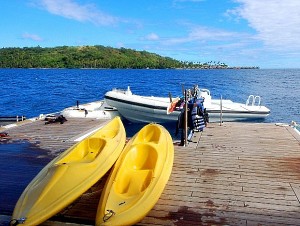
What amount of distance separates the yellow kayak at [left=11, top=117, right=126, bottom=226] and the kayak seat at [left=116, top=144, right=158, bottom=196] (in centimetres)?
36

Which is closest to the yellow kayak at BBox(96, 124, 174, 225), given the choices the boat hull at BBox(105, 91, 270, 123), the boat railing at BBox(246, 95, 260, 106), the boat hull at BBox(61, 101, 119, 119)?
the boat hull at BBox(61, 101, 119, 119)

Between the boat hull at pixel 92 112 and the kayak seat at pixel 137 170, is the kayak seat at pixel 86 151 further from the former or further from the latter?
the boat hull at pixel 92 112

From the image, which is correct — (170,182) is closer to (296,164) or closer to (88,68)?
(296,164)

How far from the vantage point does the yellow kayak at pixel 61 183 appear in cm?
471

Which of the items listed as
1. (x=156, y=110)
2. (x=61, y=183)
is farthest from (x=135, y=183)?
(x=156, y=110)

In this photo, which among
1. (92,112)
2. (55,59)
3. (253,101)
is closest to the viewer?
(92,112)

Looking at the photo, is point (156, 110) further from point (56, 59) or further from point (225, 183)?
point (56, 59)

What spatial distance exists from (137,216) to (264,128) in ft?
27.1

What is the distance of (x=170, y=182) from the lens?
630 cm

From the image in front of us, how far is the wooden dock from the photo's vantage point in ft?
16.2

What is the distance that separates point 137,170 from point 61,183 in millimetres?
1524

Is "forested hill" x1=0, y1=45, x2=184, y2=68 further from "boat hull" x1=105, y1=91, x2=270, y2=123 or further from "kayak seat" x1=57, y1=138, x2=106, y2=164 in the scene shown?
"kayak seat" x1=57, y1=138, x2=106, y2=164

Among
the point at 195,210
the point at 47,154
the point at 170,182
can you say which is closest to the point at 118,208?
the point at 195,210

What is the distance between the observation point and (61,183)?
5297 mm
